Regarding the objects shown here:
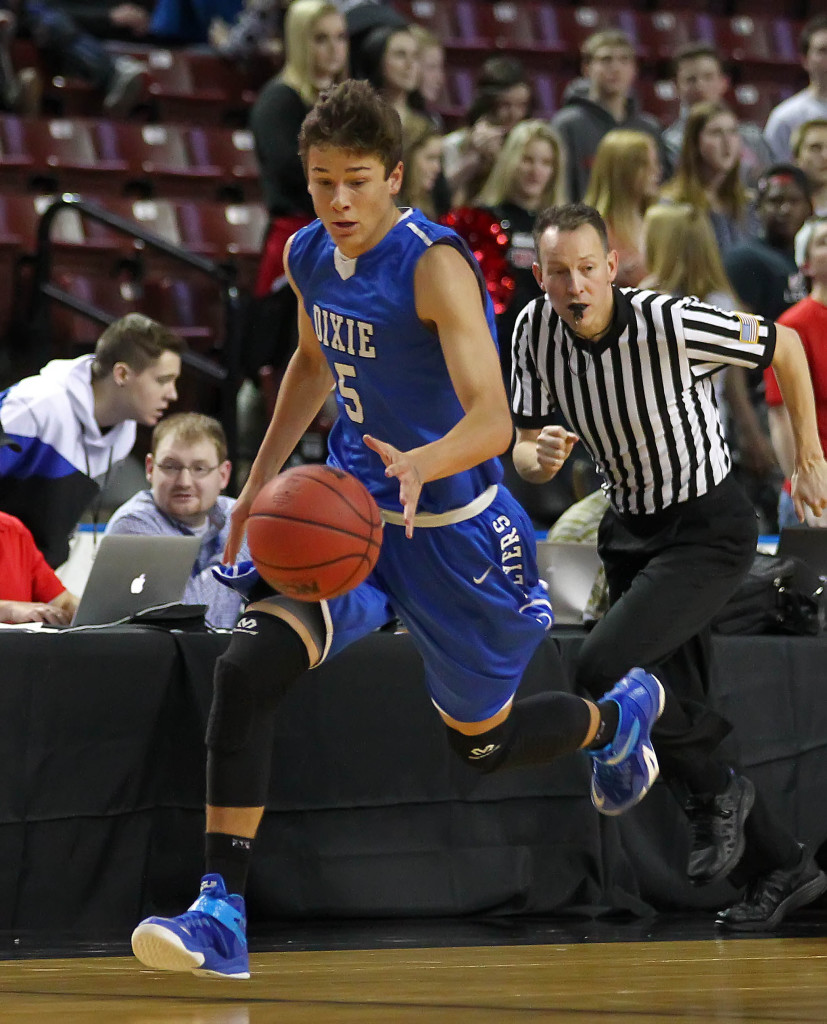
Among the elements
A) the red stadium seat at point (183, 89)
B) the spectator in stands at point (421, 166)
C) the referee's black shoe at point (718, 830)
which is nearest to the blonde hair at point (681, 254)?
the spectator in stands at point (421, 166)

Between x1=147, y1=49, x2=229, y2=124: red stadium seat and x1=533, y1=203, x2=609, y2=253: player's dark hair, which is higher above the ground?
x1=147, y1=49, x2=229, y2=124: red stadium seat

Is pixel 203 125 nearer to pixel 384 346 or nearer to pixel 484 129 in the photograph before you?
pixel 484 129

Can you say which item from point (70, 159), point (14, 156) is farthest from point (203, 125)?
point (14, 156)

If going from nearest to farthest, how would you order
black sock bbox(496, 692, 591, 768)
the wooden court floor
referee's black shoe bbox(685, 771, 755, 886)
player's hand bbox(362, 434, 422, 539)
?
the wooden court floor → player's hand bbox(362, 434, 422, 539) → black sock bbox(496, 692, 591, 768) → referee's black shoe bbox(685, 771, 755, 886)

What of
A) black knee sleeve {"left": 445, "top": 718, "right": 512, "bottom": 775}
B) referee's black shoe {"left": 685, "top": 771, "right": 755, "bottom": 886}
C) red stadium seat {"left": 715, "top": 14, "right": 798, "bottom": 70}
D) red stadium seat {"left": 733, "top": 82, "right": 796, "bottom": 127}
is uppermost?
red stadium seat {"left": 715, "top": 14, "right": 798, "bottom": 70}

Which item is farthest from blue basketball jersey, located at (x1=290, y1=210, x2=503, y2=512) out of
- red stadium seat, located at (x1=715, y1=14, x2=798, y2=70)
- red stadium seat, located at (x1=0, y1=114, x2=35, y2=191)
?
red stadium seat, located at (x1=715, y1=14, x2=798, y2=70)

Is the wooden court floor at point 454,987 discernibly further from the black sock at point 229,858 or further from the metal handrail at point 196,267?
the metal handrail at point 196,267

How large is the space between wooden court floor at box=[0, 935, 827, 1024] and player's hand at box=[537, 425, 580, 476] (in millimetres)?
1148

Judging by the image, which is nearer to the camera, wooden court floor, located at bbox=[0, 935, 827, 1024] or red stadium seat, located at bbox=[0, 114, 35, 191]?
wooden court floor, located at bbox=[0, 935, 827, 1024]

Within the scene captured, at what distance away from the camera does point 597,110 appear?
8398mm

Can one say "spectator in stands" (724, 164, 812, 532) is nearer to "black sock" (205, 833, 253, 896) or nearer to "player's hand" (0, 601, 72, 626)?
"player's hand" (0, 601, 72, 626)

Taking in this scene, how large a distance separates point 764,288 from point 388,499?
14.1 feet

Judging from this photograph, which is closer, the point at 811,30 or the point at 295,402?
the point at 295,402

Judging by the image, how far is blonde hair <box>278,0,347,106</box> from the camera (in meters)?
7.26
